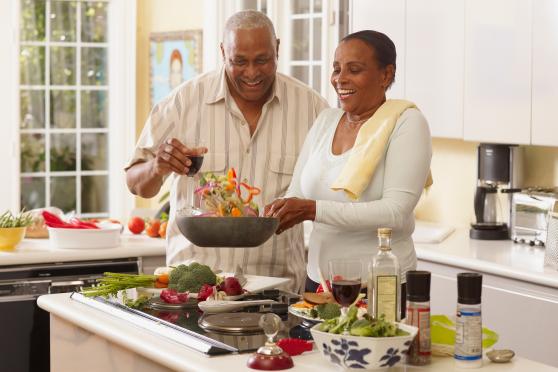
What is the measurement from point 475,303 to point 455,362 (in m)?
0.15

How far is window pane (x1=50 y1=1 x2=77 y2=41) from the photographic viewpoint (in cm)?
744

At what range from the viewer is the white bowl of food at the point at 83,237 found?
4.39 meters

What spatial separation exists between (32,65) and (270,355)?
5.55 m

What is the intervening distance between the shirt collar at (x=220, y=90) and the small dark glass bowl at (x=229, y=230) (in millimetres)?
764

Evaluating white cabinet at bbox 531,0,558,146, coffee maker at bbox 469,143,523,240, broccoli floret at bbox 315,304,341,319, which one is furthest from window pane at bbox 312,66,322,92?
broccoli floret at bbox 315,304,341,319

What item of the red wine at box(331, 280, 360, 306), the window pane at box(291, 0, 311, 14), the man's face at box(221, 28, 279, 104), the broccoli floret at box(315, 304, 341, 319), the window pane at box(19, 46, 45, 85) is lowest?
the broccoli floret at box(315, 304, 341, 319)

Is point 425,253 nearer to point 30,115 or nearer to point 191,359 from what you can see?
point 191,359

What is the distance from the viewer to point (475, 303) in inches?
87.6

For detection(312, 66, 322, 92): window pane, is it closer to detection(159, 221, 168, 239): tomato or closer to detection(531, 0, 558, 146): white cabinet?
detection(159, 221, 168, 239): tomato

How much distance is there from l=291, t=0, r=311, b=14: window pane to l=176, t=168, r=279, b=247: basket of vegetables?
3128mm

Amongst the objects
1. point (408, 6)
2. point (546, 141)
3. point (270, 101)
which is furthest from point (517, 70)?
point (270, 101)

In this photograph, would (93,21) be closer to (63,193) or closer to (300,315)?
(63,193)

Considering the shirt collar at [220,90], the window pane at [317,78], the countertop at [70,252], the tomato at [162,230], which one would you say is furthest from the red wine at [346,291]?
the window pane at [317,78]

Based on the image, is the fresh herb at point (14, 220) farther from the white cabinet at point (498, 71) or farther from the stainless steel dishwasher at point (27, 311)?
the white cabinet at point (498, 71)
